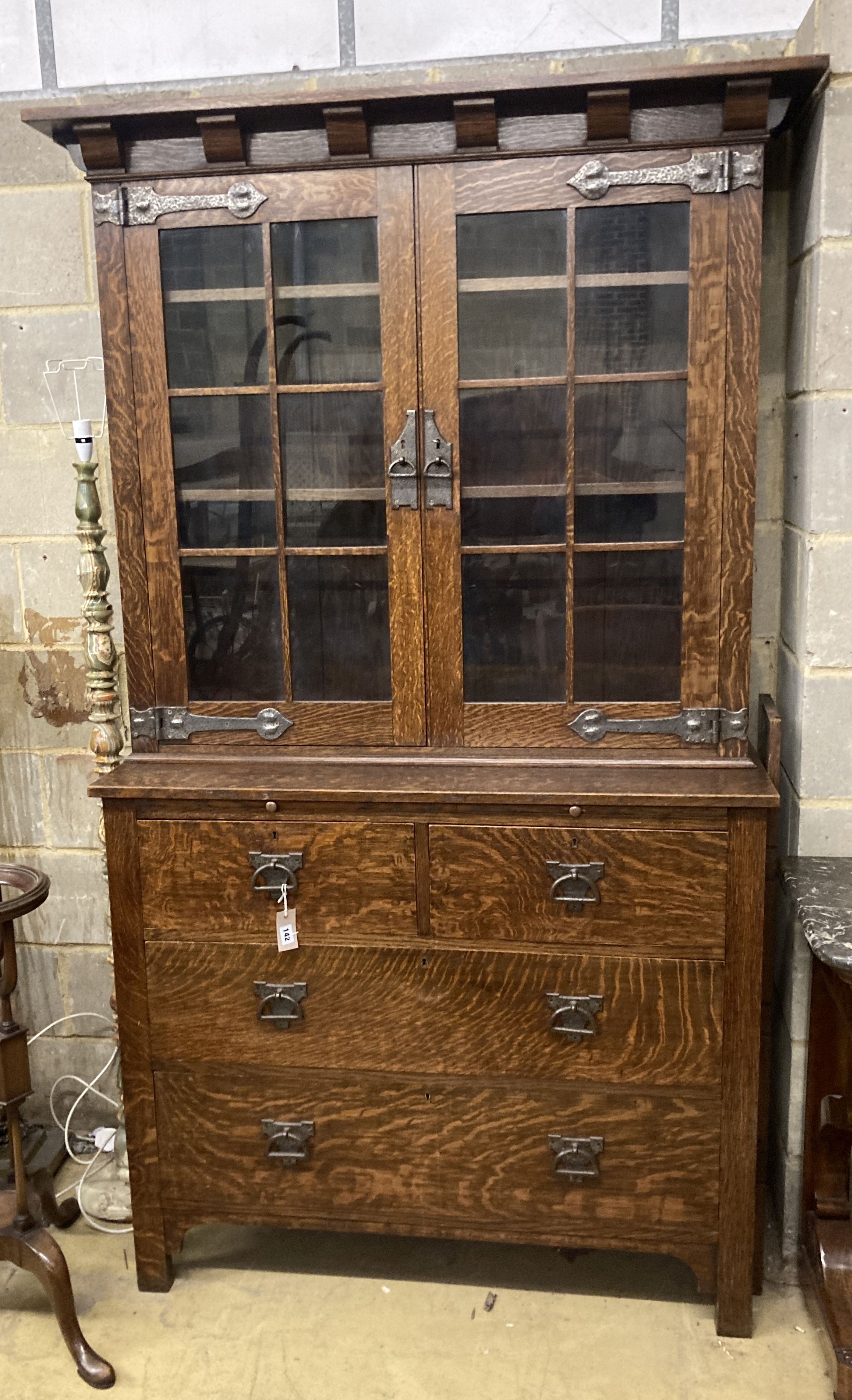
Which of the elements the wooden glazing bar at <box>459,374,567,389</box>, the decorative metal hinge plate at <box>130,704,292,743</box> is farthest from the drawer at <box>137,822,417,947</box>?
the wooden glazing bar at <box>459,374,567,389</box>

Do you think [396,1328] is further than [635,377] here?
Yes

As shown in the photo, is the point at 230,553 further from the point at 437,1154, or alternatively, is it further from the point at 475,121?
the point at 437,1154

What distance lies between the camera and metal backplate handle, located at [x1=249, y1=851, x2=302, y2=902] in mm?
2027

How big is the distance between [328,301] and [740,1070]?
4.68ft

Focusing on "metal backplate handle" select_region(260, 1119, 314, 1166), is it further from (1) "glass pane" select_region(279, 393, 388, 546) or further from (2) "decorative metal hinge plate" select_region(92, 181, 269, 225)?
(2) "decorative metal hinge plate" select_region(92, 181, 269, 225)

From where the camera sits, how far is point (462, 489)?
2020 mm

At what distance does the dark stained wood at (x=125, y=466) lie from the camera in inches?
79.4

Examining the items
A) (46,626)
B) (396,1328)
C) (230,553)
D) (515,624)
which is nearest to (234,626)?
(230,553)

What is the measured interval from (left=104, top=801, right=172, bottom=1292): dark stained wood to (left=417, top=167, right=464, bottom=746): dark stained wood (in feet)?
1.85

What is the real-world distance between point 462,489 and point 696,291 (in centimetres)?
48

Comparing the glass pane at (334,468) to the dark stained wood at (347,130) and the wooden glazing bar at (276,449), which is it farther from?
the dark stained wood at (347,130)

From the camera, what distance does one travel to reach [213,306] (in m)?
2.02

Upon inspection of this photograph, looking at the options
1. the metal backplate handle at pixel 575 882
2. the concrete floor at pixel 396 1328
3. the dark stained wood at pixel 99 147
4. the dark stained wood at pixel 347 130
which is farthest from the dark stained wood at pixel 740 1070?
the dark stained wood at pixel 99 147

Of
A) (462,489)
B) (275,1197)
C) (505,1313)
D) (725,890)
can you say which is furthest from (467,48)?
(505,1313)
